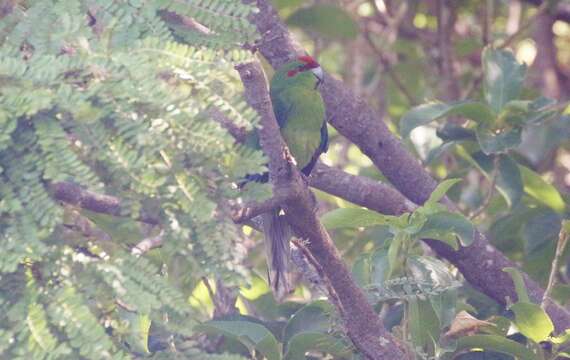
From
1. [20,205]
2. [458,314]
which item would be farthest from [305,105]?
[20,205]

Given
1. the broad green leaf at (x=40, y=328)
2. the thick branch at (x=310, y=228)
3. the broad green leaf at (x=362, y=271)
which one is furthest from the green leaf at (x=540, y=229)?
the broad green leaf at (x=40, y=328)

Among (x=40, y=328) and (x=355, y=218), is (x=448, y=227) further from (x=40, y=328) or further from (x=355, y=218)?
(x=40, y=328)

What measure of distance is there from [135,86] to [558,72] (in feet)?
11.5

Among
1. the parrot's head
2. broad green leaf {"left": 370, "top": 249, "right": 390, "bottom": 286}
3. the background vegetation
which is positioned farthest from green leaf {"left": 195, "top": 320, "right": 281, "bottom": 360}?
the parrot's head

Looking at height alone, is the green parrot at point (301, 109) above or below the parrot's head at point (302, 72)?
below

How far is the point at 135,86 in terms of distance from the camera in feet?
4.96

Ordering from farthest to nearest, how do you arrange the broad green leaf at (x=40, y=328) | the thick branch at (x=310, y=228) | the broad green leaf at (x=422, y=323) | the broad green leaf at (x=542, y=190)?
the broad green leaf at (x=542, y=190), the broad green leaf at (x=422, y=323), the thick branch at (x=310, y=228), the broad green leaf at (x=40, y=328)

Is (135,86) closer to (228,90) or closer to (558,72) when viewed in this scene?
(228,90)

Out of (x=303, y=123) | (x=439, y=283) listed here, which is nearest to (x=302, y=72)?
(x=303, y=123)

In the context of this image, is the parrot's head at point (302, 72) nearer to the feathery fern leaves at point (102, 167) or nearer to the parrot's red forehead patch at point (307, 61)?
the parrot's red forehead patch at point (307, 61)

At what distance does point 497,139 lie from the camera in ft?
9.76

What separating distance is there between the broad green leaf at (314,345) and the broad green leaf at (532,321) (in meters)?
0.41

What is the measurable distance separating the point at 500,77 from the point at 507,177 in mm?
342

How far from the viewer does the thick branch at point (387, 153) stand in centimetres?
289
